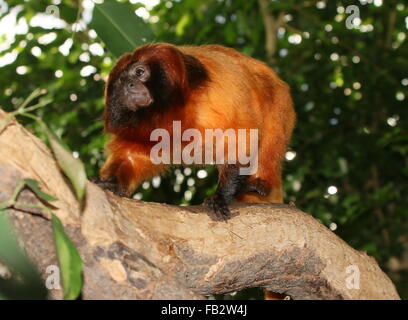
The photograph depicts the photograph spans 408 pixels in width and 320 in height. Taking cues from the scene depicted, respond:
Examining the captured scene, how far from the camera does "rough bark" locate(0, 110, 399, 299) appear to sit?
6.71 ft

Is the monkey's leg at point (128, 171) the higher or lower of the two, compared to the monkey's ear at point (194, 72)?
lower

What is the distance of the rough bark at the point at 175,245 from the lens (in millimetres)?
2045

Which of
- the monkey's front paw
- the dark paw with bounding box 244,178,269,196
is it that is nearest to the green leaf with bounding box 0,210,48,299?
the monkey's front paw

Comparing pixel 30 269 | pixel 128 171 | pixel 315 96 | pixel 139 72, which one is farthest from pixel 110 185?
pixel 315 96

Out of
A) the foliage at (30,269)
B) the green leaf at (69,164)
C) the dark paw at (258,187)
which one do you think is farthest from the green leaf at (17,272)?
the dark paw at (258,187)

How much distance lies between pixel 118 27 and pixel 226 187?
52.4 inches

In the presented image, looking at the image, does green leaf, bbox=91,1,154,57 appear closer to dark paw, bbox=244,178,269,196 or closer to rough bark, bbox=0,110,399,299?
rough bark, bbox=0,110,399,299

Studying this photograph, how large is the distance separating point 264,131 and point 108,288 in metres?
2.40

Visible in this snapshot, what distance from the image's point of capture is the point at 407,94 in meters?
5.70

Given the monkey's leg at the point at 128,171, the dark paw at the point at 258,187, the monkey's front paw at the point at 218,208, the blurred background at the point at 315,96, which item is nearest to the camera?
the monkey's front paw at the point at 218,208

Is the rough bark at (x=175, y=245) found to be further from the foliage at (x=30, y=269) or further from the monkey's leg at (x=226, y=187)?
the foliage at (x=30, y=269)

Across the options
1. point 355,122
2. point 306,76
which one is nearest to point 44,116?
point 306,76

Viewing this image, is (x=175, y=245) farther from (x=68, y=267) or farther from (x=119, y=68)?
(x=119, y=68)

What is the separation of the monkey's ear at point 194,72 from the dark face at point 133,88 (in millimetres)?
285
